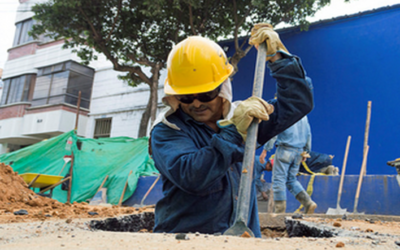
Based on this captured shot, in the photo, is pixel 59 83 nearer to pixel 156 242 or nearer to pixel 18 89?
pixel 18 89

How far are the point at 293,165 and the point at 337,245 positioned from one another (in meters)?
4.09

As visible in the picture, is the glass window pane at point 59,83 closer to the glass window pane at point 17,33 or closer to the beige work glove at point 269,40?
the glass window pane at point 17,33

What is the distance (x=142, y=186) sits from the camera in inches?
324

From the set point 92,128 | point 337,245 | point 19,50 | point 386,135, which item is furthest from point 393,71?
point 19,50

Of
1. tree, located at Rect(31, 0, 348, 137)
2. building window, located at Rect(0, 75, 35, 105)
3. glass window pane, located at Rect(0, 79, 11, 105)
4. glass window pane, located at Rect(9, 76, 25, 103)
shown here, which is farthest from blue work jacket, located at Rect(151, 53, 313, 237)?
glass window pane, located at Rect(0, 79, 11, 105)

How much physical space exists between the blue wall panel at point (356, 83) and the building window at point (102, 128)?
31.0 feet

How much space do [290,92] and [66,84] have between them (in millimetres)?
16272

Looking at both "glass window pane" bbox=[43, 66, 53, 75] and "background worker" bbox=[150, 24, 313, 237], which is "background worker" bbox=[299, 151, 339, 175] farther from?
"glass window pane" bbox=[43, 66, 53, 75]

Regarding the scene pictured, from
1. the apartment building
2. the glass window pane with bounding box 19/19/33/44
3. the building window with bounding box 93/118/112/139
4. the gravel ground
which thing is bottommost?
the gravel ground

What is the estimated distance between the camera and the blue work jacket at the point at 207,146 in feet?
6.37

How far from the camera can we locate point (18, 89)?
59.9 ft

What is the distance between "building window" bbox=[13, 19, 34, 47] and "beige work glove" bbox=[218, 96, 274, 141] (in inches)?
776

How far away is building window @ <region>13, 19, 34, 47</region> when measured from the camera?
18430mm

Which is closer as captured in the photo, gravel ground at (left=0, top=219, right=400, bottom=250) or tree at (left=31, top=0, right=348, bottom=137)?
gravel ground at (left=0, top=219, right=400, bottom=250)
